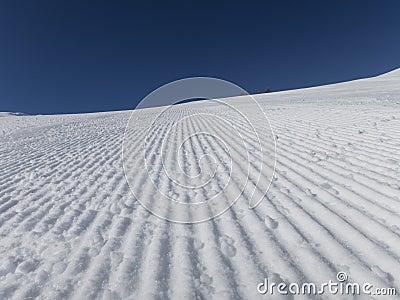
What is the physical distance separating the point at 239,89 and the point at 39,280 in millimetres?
2577

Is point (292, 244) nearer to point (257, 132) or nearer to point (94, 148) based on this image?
point (257, 132)

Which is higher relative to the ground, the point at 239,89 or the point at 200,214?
the point at 239,89

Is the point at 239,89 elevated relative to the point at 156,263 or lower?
elevated

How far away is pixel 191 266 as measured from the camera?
6.34ft

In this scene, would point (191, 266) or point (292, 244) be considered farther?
point (292, 244)

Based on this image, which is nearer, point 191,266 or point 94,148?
point 191,266

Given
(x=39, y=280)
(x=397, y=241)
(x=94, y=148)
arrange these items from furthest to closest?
(x=94, y=148)
(x=397, y=241)
(x=39, y=280)

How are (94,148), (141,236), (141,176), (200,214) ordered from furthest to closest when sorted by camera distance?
(94,148) → (141,176) → (200,214) → (141,236)

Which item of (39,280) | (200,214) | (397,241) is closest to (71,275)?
(39,280)

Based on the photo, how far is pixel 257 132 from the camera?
6859 millimetres

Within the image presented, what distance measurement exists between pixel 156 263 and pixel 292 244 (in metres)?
1.14

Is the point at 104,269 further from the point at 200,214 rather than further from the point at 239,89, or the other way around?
the point at 239,89

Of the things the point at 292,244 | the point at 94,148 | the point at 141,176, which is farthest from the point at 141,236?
the point at 94,148

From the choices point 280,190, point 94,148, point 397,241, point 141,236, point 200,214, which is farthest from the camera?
point 94,148
